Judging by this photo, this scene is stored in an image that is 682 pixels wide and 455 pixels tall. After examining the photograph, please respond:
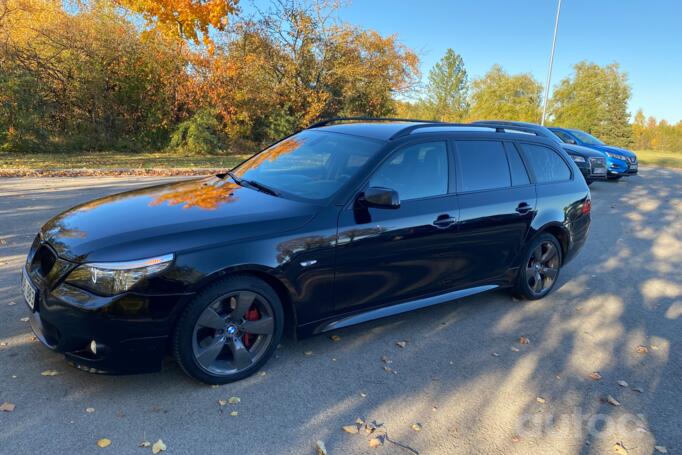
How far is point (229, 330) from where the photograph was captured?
123 inches

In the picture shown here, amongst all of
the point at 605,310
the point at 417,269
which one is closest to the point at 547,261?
the point at 605,310

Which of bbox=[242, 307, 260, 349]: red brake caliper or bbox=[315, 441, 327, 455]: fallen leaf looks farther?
bbox=[242, 307, 260, 349]: red brake caliper

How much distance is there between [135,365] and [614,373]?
11.2 feet

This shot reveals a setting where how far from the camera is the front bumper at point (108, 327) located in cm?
274

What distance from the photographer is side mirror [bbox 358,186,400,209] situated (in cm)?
338

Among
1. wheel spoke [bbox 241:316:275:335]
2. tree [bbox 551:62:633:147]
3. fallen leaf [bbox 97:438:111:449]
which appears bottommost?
fallen leaf [bbox 97:438:111:449]

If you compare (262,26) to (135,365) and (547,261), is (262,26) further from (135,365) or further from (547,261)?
(135,365)

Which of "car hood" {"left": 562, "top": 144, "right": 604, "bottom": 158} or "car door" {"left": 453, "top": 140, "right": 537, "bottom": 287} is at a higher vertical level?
"car hood" {"left": 562, "top": 144, "right": 604, "bottom": 158}

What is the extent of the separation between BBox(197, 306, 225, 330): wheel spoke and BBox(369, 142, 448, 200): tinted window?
1.45 metres

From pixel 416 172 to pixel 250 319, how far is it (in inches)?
69.1

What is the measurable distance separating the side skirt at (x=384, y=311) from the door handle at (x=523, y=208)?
2.62ft

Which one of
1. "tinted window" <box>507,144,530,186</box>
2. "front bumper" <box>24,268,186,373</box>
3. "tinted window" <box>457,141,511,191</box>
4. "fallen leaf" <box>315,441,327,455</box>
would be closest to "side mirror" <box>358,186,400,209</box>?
"tinted window" <box>457,141,511,191</box>

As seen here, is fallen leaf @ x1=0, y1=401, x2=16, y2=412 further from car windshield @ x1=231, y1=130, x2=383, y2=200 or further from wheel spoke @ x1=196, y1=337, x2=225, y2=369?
car windshield @ x1=231, y1=130, x2=383, y2=200

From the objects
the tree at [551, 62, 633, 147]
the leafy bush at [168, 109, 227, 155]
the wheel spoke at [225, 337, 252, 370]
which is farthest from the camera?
the tree at [551, 62, 633, 147]
